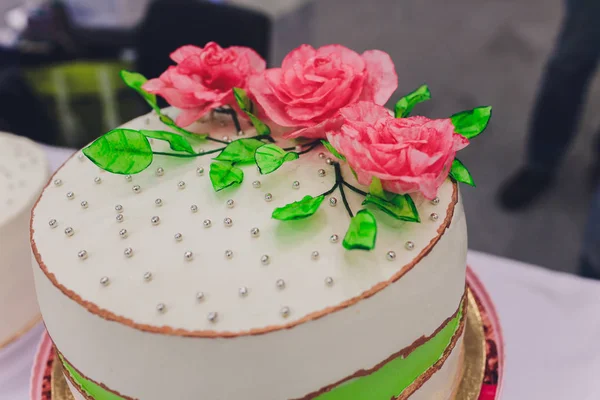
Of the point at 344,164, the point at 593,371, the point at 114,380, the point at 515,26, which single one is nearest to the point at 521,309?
the point at 593,371

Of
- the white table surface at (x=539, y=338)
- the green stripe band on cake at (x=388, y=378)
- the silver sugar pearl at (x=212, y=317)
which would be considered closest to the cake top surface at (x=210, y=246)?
the silver sugar pearl at (x=212, y=317)

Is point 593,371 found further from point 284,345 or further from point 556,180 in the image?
point 556,180

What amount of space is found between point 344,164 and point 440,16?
3.63m

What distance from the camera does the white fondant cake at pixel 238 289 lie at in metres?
0.60

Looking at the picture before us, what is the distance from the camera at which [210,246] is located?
2.23 ft

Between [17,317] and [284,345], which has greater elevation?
[284,345]

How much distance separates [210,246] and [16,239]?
50cm

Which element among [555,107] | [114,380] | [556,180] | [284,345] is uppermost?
[284,345]

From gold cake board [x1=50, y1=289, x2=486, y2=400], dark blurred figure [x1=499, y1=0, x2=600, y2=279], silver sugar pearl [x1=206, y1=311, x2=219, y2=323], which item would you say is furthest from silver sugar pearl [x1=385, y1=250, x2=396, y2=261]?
dark blurred figure [x1=499, y1=0, x2=600, y2=279]

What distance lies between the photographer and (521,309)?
45.1 inches

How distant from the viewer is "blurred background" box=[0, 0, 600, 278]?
6.59 ft

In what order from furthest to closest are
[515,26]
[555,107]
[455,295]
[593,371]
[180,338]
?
[515,26], [555,107], [593,371], [455,295], [180,338]

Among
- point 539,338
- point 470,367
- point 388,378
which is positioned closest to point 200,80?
point 388,378

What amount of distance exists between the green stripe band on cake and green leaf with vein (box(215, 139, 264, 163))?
35 centimetres
